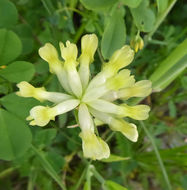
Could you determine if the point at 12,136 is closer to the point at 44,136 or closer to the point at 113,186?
the point at 44,136

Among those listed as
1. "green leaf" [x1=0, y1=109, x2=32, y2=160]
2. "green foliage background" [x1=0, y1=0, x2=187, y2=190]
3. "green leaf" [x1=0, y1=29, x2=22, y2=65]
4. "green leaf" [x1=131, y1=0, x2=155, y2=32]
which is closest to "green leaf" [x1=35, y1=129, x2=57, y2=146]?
"green foliage background" [x1=0, y1=0, x2=187, y2=190]

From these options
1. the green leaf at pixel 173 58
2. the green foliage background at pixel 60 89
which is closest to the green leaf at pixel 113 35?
the green foliage background at pixel 60 89

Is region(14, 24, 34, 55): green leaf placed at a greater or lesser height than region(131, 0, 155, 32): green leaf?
lesser

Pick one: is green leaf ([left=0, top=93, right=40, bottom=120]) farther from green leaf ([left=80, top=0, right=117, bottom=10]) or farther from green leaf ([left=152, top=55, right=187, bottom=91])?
green leaf ([left=152, top=55, right=187, bottom=91])

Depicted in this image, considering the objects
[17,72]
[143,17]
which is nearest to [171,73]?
[143,17]

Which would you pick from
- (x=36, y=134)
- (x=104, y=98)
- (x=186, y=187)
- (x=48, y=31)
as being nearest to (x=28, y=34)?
(x=48, y=31)

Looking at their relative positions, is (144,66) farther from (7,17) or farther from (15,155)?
(15,155)
